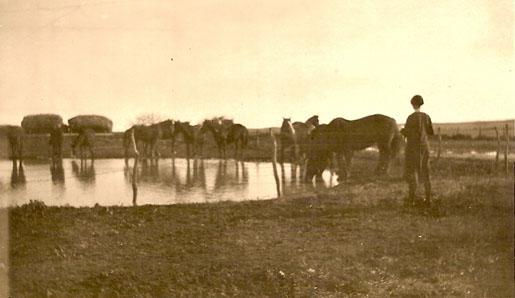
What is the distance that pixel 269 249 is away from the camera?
6.86 metres

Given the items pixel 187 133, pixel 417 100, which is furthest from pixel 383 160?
pixel 187 133

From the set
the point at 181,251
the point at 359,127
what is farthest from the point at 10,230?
the point at 359,127

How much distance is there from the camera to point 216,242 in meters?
7.18

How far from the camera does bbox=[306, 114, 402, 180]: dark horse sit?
15.4 m

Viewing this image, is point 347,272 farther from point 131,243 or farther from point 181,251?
point 131,243

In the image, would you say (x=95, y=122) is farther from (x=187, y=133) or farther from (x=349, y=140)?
(x=349, y=140)

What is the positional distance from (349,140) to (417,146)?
273 inches

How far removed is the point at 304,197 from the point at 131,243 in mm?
4509

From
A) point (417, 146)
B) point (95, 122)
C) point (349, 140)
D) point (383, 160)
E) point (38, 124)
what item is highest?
point (95, 122)

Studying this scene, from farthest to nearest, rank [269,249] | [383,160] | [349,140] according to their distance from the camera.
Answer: [383,160] → [349,140] → [269,249]

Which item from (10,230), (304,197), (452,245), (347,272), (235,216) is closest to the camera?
(347,272)

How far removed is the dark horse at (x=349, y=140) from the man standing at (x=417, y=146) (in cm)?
561

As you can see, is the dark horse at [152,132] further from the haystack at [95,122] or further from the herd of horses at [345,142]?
the haystack at [95,122]

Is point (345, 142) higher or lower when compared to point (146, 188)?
higher
